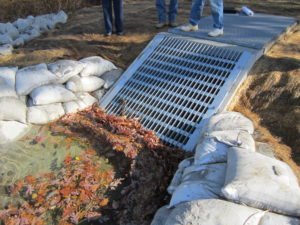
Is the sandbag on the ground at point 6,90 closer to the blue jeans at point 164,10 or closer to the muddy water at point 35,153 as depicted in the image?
the muddy water at point 35,153

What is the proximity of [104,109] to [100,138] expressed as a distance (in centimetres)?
58

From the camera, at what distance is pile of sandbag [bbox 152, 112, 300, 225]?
2.43 m

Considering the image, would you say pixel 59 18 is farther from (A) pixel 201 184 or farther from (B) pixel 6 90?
(A) pixel 201 184

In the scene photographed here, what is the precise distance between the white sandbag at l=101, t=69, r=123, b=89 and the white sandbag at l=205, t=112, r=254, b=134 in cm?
171

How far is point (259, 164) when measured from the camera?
2705 millimetres

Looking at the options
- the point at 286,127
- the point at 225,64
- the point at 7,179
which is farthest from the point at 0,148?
the point at 286,127

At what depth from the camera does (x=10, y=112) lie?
13.6 ft

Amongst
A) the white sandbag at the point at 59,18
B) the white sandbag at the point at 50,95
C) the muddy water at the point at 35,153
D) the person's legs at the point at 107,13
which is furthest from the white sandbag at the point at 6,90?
the white sandbag at the point at 59,18

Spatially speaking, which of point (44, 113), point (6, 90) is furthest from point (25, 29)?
point (44, 113)

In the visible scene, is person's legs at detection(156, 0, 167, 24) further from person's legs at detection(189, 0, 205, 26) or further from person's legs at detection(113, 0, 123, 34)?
person's legs at detection(189, 0, 205, 26)

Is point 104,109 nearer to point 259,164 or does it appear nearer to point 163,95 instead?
point 163,95

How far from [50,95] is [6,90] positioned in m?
0.48

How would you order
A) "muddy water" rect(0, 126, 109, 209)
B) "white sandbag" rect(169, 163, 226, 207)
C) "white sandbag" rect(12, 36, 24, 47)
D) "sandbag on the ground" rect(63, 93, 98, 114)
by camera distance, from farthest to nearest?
"white sandbag" rect(12, 36, 24, 47), "sandbag on the ground" rect(63, 93, 98, 114), "muddy water" rect(0, 126, 109, 209), "white sandbag" rect(169, 163, 226, 207)

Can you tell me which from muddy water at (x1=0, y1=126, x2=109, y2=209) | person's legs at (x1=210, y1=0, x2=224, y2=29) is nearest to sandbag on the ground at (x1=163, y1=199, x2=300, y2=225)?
muddy water at (x1=0, y1=126, x2=109, y2=209)
